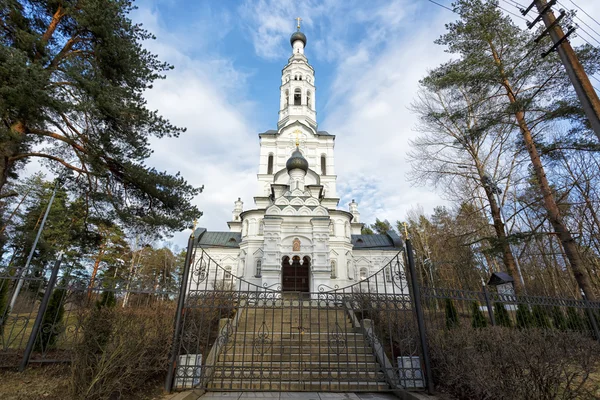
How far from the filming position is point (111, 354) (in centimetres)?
387

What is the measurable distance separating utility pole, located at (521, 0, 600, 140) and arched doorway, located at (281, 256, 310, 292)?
47.9 ft

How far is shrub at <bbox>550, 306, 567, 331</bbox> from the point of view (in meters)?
7.30

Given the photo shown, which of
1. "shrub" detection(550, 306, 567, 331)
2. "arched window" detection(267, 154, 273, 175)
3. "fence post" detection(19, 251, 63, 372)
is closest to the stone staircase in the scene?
"fence post" detection(19, 251, 63, 372)

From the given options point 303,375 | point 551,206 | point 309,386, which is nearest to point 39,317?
point 303,375

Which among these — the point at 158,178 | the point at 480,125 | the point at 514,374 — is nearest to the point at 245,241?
the point at 158,178

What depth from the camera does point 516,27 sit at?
10562 mm

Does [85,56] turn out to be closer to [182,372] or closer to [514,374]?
[182,372]

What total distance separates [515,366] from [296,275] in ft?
52.4

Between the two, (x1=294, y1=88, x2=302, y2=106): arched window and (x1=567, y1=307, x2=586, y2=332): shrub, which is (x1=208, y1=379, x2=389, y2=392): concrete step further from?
(x1=294, y1=88, x2=302, y2=106): arched window

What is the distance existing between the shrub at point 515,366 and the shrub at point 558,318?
412 centimetres

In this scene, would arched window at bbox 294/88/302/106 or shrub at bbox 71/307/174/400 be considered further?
arched window at bbox 294/88/302/106

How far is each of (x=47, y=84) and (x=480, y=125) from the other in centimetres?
1233

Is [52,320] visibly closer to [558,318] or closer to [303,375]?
[303,375]

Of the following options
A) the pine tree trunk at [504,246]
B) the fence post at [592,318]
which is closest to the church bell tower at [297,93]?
the pine tree trunk at [504,246]
